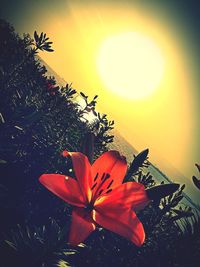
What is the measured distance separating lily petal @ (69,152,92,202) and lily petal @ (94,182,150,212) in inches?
3.0

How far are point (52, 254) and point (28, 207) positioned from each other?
0.85 meters

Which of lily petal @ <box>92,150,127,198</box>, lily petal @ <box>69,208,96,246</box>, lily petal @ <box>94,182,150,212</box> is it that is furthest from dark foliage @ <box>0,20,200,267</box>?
lily petal @ <box>69,208,96,246</box>

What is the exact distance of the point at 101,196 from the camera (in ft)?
4.19

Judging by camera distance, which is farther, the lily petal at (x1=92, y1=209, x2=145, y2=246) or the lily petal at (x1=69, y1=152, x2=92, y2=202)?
the lily petal at (x1=69, y1=152, x2=92, y2=202)

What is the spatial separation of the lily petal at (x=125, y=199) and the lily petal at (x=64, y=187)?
4.5 inches

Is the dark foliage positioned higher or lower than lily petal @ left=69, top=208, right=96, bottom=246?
lower

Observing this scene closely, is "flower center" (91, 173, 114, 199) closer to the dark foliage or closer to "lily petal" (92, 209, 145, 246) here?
"lily petal" (92, 209, 145, 246)

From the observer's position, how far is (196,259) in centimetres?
225

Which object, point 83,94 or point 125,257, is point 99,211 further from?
point 83,94

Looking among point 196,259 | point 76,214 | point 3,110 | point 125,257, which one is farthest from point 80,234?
point 3,110

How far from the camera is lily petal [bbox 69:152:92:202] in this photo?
1.20 meters

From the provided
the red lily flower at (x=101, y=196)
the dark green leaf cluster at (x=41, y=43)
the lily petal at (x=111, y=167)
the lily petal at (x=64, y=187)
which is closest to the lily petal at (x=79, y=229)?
the red lily flower at (x=101, y=196)

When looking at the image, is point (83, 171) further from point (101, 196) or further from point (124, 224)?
point (124, 224)

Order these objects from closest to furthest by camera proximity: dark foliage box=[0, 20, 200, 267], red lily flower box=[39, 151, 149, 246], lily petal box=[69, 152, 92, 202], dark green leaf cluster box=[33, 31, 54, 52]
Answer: red lily flower box=[39, 151, 149, 246] → lily petal box=[69, 152, 92, 202] → dark foliage box=[0, 20, 200, 267] → dark green leaf cluster box=[33, 31, 54, 52]
